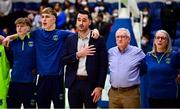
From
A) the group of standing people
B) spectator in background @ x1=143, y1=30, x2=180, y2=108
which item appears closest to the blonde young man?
the group of standing people

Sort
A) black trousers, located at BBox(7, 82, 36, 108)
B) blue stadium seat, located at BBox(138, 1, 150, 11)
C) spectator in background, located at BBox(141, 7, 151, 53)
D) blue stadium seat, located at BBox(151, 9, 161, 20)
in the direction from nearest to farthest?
black trousers, located at BBox(7, 82, 36, 108) → spectator in background, located at BBox(141, 7, 151, 53) → blue stadium seat, located at BBox(151, 9, 161, 20) → blue stadium seat, located at BBox(138, 1, 150, 11)

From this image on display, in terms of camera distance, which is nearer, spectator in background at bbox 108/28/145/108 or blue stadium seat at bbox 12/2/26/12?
spectator in background at bbox 108/28/145/108

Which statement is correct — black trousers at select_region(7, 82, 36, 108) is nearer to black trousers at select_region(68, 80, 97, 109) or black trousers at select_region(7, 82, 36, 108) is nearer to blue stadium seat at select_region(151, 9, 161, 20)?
black trousers at select_region(68, 80, 97, 109)

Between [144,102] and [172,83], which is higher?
[172,83]

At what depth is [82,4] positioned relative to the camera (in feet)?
44.1

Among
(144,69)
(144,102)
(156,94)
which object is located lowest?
(144,102)

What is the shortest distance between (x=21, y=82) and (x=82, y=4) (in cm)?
844

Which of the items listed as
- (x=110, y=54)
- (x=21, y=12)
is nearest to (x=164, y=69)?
(x=110, y=54)

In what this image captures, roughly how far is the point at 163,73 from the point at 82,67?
1021mm

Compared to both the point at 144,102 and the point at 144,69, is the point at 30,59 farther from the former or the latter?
the point at 144,102

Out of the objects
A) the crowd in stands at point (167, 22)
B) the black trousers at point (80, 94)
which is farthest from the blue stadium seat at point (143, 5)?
the black trousers at point (80, 94)

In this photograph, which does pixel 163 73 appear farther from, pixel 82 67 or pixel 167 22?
pixel 167 22

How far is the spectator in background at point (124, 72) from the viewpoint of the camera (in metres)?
5.12

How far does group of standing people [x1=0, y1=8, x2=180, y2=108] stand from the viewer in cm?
502
